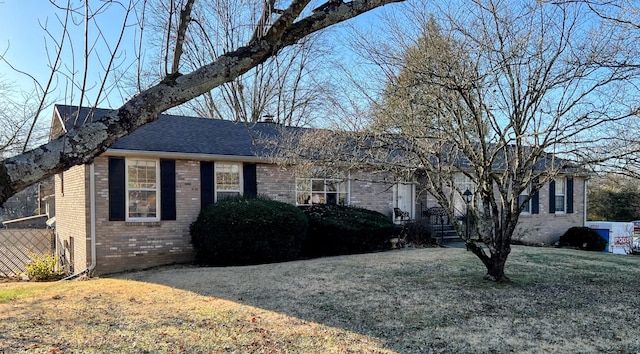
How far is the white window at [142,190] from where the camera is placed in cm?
1073

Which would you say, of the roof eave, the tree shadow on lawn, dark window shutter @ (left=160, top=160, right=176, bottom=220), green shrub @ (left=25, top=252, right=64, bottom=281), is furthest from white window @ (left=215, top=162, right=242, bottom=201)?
green shrub @ (left=25, top=252, right=64, bottom=281)

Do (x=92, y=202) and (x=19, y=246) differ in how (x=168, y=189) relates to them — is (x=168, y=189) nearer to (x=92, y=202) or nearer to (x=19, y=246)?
(x=92, y=202)

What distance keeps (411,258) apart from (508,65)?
579cm

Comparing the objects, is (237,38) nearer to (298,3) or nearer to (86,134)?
(298,3)

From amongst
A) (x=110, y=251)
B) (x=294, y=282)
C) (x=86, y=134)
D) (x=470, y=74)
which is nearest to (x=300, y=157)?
(x=294, y=282)

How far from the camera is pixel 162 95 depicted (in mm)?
2695

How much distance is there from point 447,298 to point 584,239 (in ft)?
44.2

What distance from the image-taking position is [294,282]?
797 cm

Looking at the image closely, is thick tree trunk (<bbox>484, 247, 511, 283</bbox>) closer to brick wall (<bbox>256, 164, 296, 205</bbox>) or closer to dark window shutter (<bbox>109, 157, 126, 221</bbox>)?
brick wall (<bbox>256, 164, 296, 205</bbox>)

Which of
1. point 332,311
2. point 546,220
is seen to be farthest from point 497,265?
point 546,220

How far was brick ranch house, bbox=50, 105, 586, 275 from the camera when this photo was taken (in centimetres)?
1027

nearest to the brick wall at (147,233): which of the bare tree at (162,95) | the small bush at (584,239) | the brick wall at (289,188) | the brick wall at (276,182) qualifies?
the brick wall at (276,182)

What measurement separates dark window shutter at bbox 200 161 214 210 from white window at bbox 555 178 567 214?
14.8 metres

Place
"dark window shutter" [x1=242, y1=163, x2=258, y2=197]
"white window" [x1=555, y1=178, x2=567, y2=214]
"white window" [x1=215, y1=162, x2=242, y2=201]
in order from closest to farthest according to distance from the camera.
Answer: "white window" [x1=215, y1=162, x2=242, y2=201]
"dark window shutter" [x1=242, y1=163, x2=258, y2=197]
"white window" [x1=555, y1=178, x2=567, y2=214]
